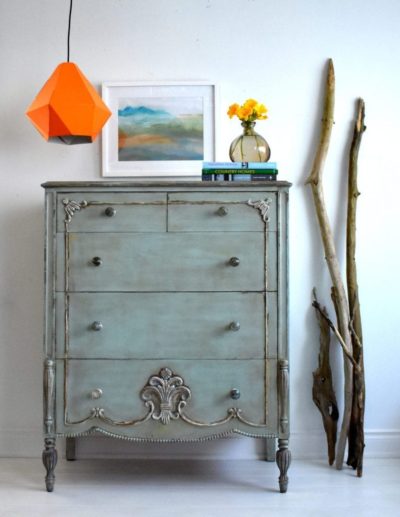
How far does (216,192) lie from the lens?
2766mm

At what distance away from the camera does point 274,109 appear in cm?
331

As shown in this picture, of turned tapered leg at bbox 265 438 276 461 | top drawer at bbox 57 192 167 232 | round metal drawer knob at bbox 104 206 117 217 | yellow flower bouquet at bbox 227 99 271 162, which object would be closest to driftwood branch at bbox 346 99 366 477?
turned tapered leg at bbox 265 438 276 461

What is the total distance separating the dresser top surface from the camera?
2752mm

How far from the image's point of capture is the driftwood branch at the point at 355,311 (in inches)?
122

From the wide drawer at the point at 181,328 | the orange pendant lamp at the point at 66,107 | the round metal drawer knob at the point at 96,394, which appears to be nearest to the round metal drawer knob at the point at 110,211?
the wide drawer at the point at 181,328

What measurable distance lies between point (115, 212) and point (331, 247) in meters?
1.05

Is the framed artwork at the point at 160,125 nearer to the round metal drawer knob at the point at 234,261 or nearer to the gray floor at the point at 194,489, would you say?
the round metal drawer knob at the point at 234,261

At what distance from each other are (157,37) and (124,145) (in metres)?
0.53

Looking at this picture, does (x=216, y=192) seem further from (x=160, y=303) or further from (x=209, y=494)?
(x=209, y=494)

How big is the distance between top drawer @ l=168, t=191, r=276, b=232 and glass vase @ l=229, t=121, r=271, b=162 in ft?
1.02

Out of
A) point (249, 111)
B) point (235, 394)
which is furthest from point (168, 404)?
point (249, 111)

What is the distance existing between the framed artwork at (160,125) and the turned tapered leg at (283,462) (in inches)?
51.9

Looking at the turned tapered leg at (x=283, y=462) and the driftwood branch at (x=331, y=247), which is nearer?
the turned tapered leg at (x=283, y=462)

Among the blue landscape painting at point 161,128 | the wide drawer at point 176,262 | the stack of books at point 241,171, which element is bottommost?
the wide drawer at point 176,262
